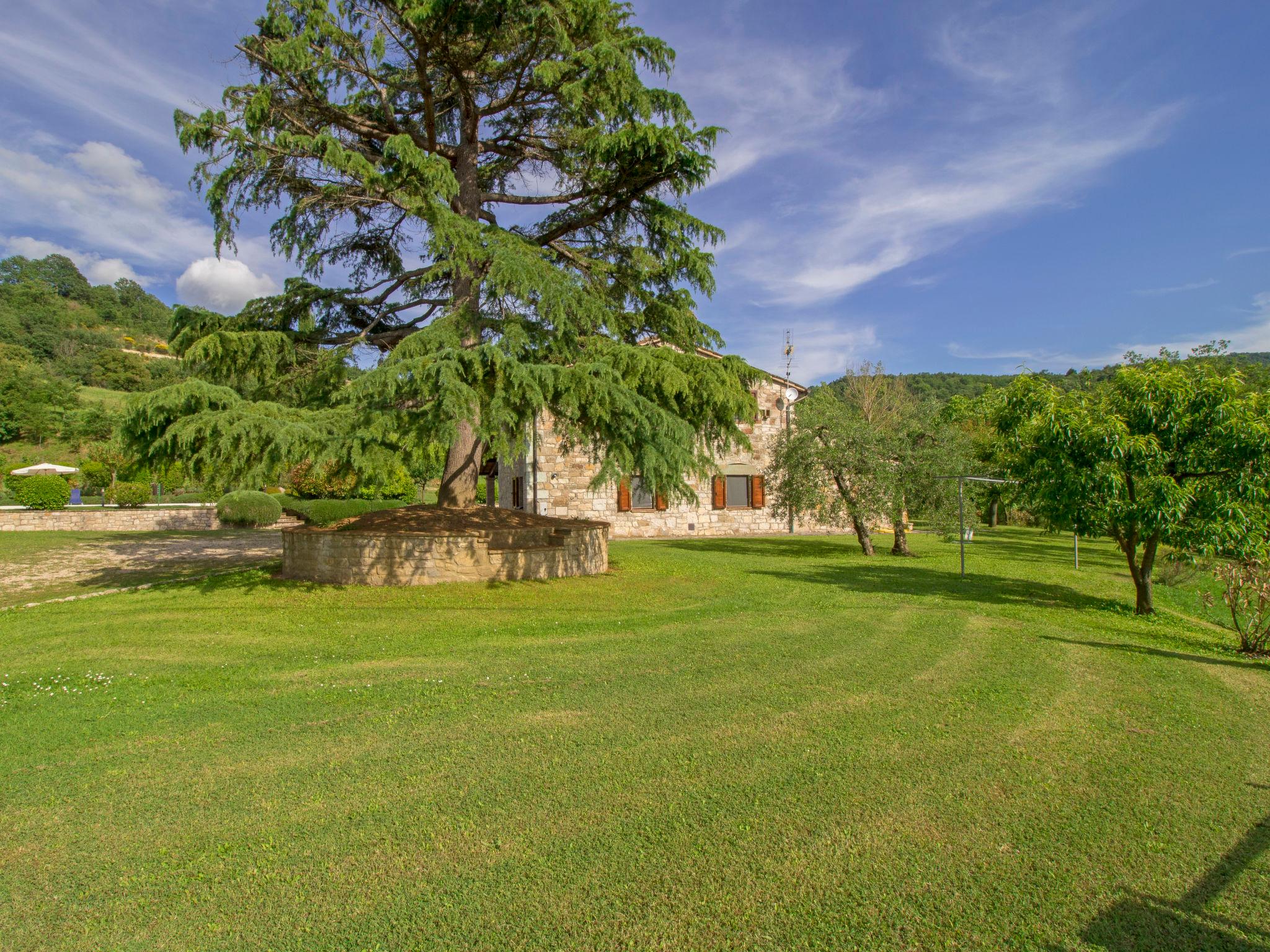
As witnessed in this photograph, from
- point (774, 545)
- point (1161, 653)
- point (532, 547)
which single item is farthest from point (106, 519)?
point (1161, 653)

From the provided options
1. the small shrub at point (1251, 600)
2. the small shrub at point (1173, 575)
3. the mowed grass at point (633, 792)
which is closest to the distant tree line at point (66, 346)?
the mowed grass at point (633, 792)

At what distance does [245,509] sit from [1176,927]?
29029 millimetres

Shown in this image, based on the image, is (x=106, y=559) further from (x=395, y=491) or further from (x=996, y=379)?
(x=996, y=379)

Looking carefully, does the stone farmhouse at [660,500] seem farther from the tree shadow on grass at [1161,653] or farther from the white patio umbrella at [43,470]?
the white patio umbrella at [43,470]

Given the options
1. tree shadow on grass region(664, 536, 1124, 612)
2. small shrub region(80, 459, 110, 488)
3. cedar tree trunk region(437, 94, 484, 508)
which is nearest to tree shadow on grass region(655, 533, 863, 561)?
tree shadow on grass region(664, 536, 1124, 612)

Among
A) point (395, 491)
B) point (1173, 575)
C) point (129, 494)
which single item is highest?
point (395, 491)

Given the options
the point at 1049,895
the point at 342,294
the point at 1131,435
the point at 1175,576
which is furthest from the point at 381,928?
the point at 1175,576

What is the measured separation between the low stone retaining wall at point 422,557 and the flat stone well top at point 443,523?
0.14 metres

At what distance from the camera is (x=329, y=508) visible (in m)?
27.0

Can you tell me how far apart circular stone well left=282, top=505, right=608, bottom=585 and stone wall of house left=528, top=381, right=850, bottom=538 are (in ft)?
24.4

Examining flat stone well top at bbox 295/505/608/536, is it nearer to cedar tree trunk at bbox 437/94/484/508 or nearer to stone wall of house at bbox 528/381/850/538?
cedar tree trunk at bbox 437/94/484/508

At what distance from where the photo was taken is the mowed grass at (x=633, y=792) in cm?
254

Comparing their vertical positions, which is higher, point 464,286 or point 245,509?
point 464,286

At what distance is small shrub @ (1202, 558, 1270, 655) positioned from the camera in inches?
278
